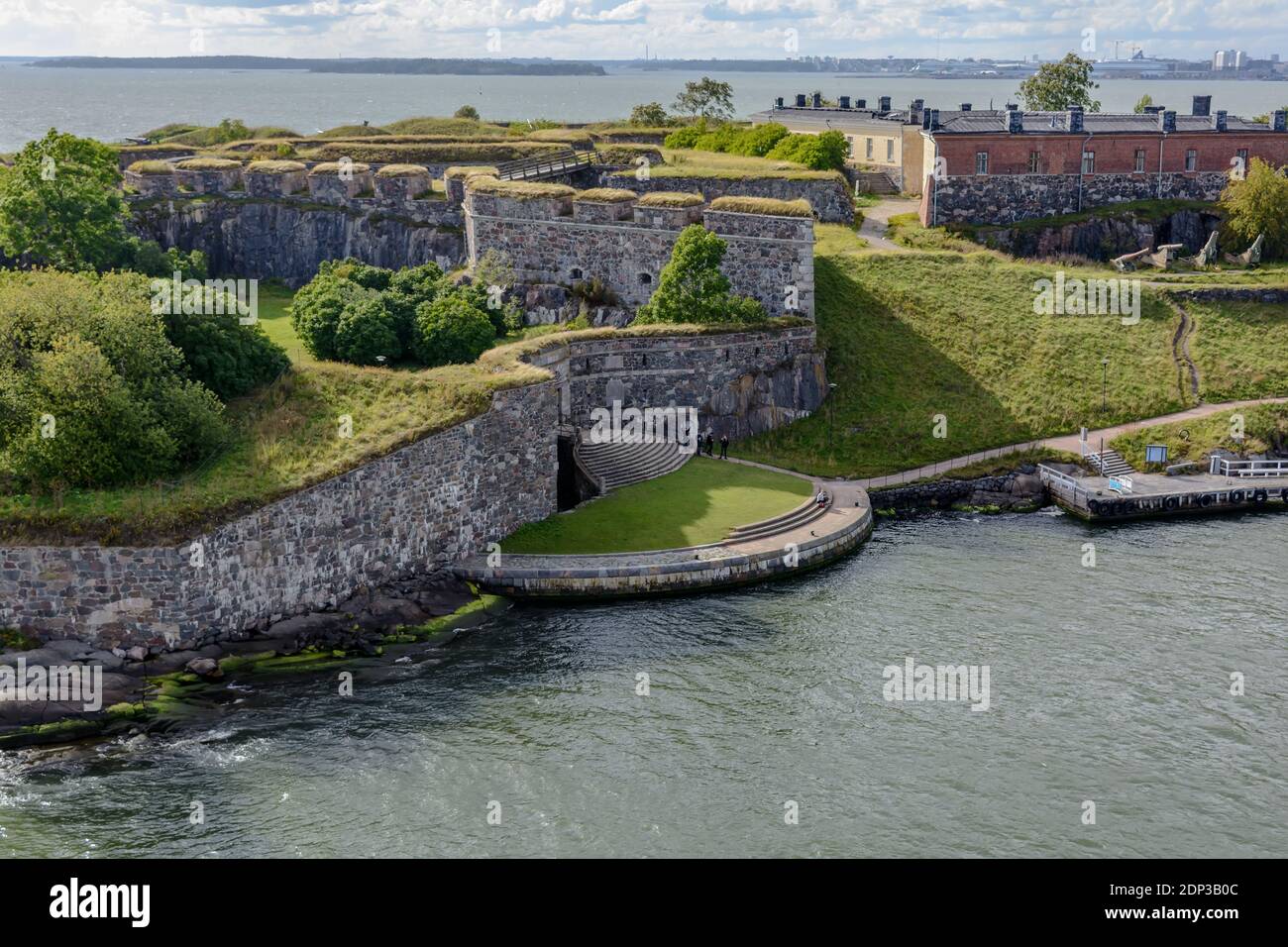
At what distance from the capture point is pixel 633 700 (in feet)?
127

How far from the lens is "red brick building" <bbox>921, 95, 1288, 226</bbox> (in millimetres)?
79125

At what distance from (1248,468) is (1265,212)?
2422cm

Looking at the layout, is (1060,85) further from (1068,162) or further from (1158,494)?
(1158,494)

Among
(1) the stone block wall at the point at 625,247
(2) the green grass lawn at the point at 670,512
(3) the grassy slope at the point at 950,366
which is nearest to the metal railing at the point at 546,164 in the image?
(1) the stone block wall at the point at 625,247

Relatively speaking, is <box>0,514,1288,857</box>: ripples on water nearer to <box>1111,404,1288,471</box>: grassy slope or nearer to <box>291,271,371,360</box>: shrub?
<box>1111,404,1288,471</box>: grassy slope

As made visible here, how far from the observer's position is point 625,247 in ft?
214

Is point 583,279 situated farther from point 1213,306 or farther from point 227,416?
point 1213,306

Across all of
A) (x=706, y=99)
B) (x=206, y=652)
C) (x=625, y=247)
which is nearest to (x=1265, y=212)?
(x=625, y=247)

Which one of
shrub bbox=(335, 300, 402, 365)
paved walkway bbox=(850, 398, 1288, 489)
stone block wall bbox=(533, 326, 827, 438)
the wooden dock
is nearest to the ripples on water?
the wooden dock

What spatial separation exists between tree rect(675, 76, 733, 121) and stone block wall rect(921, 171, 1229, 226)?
104 feet

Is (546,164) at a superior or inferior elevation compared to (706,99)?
inferior

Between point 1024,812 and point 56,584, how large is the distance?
89.9ft

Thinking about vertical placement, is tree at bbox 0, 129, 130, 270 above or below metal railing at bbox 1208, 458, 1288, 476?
above
